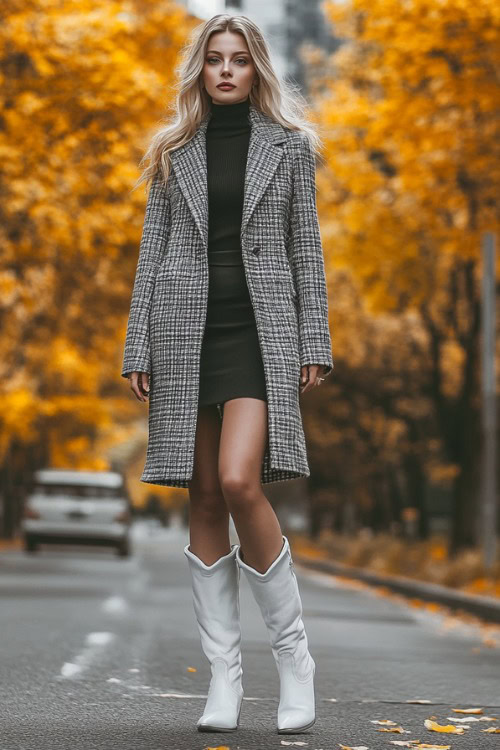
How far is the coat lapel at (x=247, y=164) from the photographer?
485cm

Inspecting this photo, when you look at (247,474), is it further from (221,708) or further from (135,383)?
(221,708)

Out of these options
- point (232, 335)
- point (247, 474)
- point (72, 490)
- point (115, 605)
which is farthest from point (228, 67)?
point (72, 490)

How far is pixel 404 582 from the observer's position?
1791 centimetres

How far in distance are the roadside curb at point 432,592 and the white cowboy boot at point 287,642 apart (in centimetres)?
818

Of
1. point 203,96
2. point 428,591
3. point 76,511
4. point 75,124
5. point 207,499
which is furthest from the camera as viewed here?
point 76,511

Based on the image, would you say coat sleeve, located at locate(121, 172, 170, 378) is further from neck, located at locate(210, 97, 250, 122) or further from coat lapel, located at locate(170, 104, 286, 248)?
neck, located at locate(210, 97, 250, 122)

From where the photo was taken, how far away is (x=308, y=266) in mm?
4926

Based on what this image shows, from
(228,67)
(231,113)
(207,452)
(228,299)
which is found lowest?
(207,452)

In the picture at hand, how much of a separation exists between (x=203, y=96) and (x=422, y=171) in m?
13.1

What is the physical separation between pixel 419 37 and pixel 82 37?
3.73m

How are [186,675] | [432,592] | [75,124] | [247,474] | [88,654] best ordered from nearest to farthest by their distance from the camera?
[247,474], [186,675], [88,654], [432,592], [75,124]

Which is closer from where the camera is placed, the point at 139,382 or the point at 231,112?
the point at 139,382

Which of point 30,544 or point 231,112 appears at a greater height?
point 231,112

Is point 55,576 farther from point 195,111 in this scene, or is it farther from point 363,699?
point 195,111
